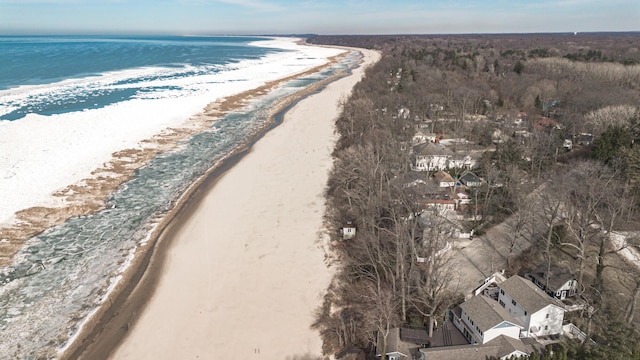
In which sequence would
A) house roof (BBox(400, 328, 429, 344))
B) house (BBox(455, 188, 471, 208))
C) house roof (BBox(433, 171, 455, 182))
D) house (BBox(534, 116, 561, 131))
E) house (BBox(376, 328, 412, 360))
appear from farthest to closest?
Answer: house (BBox(534, 116, 561, 131)), house roof (BBox(433, 171, 455, 182)), house (BBox(455, 188, 471, 208)), house roof (BBox(400, 328, 429, 344)), house (BBox(376, 328, 412, 360))

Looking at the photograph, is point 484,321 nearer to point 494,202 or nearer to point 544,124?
point 494,202

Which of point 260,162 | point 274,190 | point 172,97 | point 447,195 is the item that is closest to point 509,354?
point 447,195

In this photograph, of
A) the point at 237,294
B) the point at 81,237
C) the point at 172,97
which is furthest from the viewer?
the point at 172,97

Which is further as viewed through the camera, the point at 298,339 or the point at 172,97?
the point at 172,97

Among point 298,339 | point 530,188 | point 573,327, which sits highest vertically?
point 530,188

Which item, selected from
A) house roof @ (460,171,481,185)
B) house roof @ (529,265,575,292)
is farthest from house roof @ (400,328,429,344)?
house roof @ (460,171,481,185)

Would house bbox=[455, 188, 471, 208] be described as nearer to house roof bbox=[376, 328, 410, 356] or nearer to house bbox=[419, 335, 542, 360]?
house bbox=[419, 335, 542, 360]

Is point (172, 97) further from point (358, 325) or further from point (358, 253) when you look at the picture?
point (358, 325)
